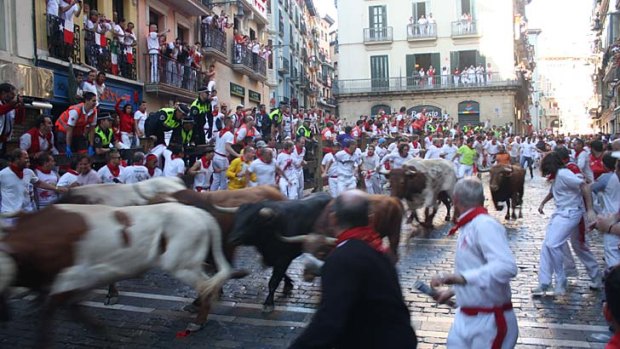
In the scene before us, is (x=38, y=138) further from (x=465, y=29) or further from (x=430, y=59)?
(x=430, y=59)

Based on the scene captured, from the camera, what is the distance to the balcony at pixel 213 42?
25703 millimetres

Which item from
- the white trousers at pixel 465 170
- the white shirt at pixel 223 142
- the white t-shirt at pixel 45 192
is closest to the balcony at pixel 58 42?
the white shirt at pixel 223 142

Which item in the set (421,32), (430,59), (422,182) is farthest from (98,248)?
(430,59)

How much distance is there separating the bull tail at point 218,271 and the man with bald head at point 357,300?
3029 mm

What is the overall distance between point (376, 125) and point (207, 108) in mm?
16011

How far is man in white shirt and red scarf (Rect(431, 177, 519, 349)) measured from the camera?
400 centimetres

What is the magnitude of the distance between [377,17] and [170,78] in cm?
3196

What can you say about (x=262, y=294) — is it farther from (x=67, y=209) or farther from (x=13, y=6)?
(x=13, y=6)

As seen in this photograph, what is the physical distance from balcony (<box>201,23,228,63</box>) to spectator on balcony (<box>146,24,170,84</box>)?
4.78m

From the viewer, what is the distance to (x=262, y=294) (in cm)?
788

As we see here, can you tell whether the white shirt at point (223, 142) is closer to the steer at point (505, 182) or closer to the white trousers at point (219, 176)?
the white trousers at point (219, 176)

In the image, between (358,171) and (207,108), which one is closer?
(207,108)

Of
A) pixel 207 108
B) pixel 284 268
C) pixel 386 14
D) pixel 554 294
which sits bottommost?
pixel 554 294

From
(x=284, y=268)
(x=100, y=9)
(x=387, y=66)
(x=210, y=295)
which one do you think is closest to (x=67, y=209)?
(x=210, y=295)
